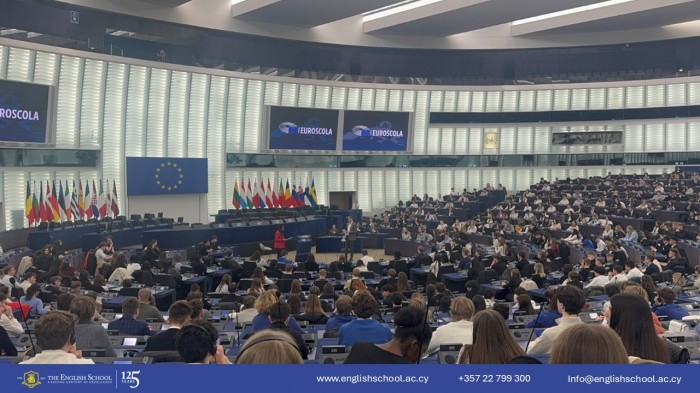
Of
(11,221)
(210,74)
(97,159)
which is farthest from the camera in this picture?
(210,74)

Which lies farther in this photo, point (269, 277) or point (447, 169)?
point (447, 169)

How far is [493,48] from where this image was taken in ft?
115

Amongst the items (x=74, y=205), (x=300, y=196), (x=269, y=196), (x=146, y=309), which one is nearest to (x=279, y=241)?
(x=74, y=205)

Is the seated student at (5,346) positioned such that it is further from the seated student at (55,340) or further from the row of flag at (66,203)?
the row of flag at (66,203)

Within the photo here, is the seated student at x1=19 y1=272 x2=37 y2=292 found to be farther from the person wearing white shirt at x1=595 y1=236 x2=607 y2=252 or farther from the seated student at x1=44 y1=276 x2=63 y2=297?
the person wearing white shirt at x1=595 y1=236 x2=607 y2=252

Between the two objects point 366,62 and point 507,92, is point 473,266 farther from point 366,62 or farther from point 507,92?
point 507,92

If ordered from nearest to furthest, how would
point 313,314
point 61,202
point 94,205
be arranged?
point 313,314 → point 61,202 → point 94,205

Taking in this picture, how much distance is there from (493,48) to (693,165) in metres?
10.1

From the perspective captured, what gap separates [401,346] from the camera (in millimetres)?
3854

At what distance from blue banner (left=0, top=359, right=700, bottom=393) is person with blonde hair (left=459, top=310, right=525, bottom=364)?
1366mm

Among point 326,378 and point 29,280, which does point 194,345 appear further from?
point 29,280

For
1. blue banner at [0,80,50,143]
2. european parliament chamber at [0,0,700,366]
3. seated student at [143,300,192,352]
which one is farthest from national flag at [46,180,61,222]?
seated student at [143,300,192,352]

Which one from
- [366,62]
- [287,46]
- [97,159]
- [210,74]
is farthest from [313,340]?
[366,62]

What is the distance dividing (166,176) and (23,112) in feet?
21.6
